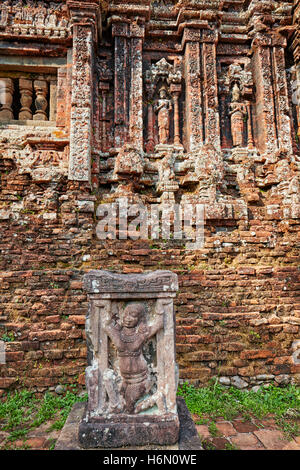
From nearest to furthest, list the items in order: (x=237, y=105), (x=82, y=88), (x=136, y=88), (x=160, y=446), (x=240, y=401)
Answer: (x=160, y=446), (x=240, y=401), (x=82, y=88), (x=136, y=88), (x=237, y=105)

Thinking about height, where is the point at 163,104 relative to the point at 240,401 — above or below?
above

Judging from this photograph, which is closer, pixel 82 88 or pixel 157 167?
pixel 82 88

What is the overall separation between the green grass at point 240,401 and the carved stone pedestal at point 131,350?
1.07 meters

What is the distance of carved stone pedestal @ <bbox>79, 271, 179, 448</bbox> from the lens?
2.87 metres

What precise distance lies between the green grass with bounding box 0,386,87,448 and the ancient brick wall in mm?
171

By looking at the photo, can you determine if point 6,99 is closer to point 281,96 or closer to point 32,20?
point 32,20

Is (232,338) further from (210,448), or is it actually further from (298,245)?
(298,245)

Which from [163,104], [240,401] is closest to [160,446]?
[240,401]

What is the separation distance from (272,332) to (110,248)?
2976mm

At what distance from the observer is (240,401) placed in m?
3.93

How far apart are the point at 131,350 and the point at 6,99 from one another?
665 centimetres

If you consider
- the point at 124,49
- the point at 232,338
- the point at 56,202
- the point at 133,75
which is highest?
the point at 124,49
